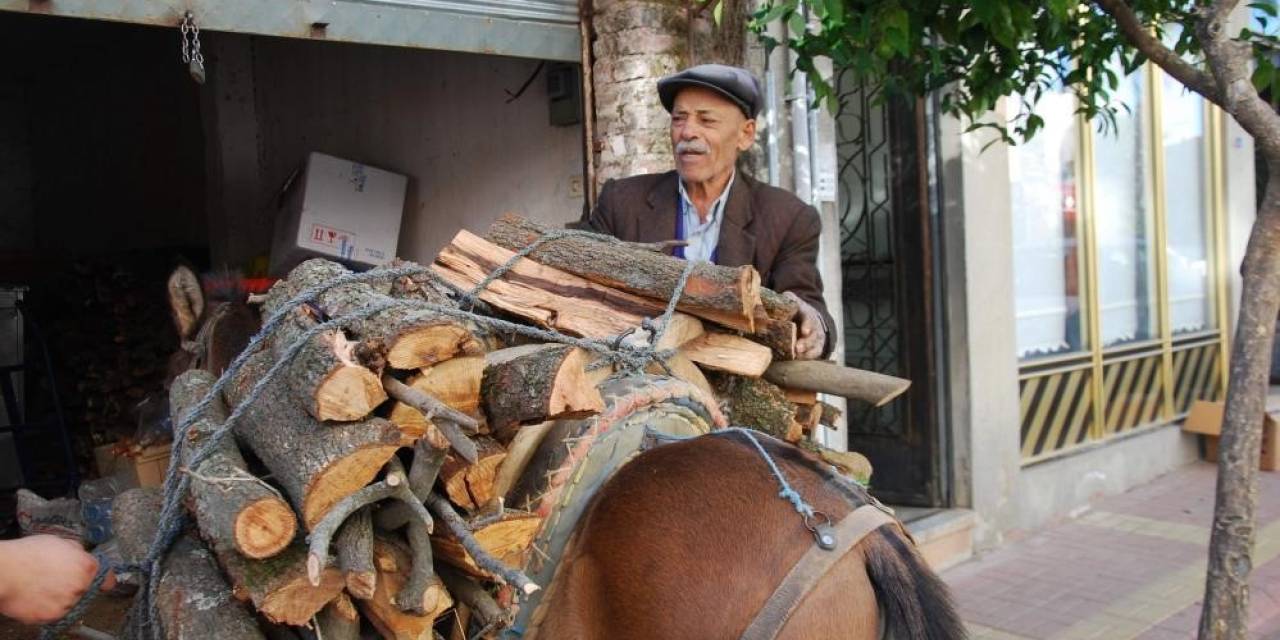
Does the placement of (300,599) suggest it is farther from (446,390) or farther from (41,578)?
(41,578)

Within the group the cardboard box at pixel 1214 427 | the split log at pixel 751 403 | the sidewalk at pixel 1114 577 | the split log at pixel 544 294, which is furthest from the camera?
the cardboard box at pixel 1214 427

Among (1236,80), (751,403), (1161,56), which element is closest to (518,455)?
(751,403)

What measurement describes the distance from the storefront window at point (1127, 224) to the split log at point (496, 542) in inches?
253

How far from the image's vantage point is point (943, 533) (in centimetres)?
574

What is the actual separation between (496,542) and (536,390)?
0.91 ft

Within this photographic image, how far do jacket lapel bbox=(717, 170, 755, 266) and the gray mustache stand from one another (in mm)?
171

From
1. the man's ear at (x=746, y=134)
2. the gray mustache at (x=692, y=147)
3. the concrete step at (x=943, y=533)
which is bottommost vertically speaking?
the concrete step at (x=943, y=533)

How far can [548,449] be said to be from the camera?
6.82 feet

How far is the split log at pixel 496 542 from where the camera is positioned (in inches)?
71.4

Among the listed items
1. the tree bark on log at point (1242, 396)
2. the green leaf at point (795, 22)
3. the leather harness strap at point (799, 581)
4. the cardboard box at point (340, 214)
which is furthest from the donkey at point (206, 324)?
the tree bark on log at point (1242, 396)

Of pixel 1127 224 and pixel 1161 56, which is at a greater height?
pixel 1161 56

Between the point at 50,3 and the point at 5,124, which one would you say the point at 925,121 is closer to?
the point at 50,3

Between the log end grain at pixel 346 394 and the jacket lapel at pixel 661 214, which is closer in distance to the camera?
the log end grain at pixel 346 394

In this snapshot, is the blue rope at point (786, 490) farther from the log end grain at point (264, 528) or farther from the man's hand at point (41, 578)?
the man's hand at point (41, 578)
